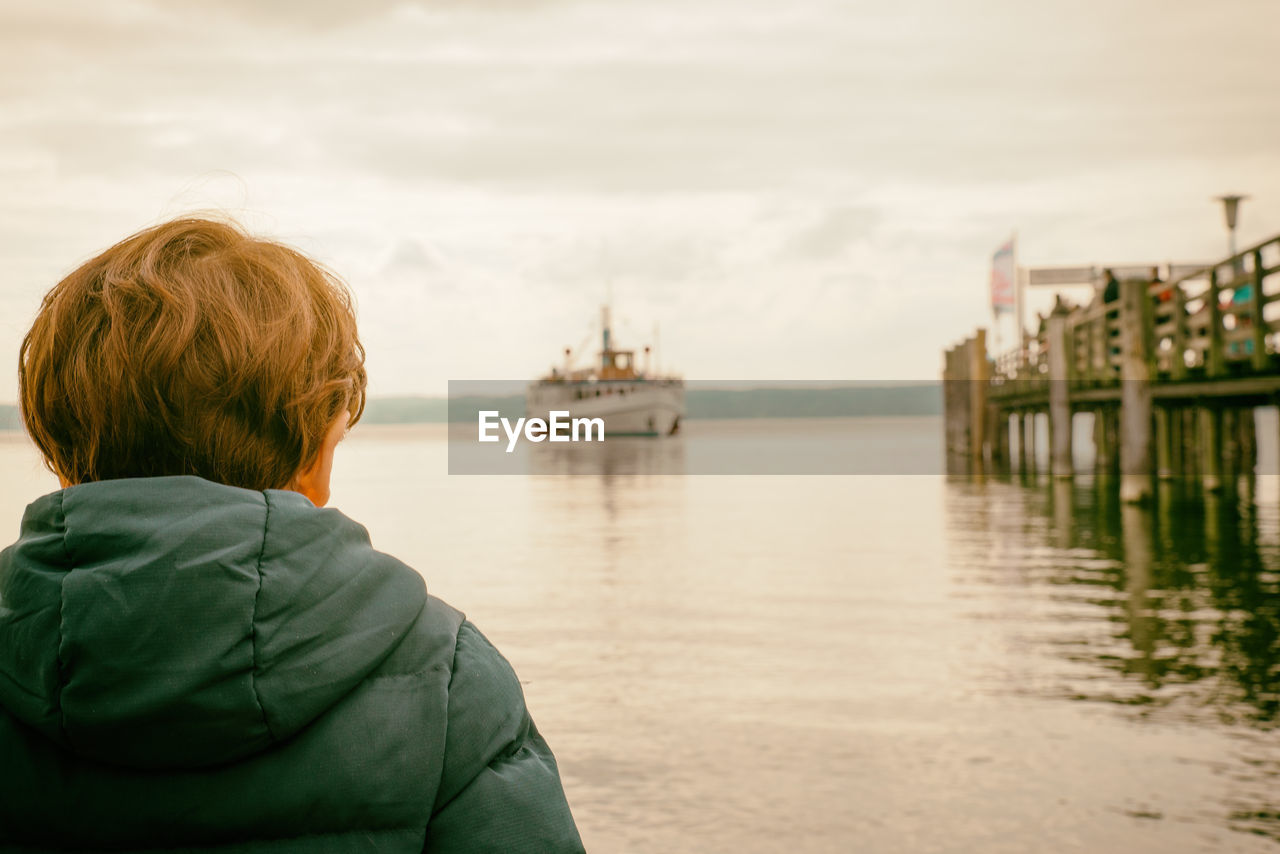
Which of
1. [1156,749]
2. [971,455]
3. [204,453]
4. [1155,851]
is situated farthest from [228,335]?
[971,455]

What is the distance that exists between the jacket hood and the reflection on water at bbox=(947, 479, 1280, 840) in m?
4.78

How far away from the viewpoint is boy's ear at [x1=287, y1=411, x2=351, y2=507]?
51.7 inches

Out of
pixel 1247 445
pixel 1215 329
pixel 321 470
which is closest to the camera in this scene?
pixel 321 470

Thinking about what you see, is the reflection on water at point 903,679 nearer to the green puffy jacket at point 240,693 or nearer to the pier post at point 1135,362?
the green puffy jacket at point 240,693

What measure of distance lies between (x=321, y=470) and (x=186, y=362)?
0.62ft

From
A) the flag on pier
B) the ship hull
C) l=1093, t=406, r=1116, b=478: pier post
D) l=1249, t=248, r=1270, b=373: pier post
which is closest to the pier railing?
l=1249, t=248, r=1270, b=373: pier post

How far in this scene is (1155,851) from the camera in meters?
4.82

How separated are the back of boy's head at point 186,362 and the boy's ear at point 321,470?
0.02m

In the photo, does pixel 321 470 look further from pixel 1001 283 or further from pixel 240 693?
pixel 1001 283

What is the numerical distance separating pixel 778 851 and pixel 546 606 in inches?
284

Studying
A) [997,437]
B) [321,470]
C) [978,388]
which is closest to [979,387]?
[978,388]

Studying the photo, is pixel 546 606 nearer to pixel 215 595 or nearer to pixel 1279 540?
pixel 1279 540

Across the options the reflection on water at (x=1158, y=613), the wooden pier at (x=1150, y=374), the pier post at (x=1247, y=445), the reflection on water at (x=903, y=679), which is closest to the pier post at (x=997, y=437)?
the wooden pier at (x=1150, y=374)

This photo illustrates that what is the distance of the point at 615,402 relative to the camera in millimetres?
97000
